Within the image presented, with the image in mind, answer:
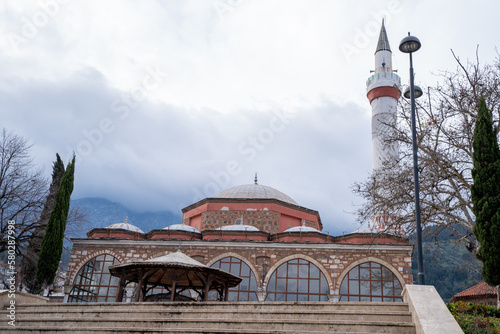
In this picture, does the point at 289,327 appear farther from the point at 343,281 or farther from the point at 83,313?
the point at 343,281

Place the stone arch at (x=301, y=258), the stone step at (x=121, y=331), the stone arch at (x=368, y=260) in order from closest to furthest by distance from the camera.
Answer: the stone step at (x=121, y=331) < the stone arch at (x=368, y=260) < the stone arch at (x=301, y=258)

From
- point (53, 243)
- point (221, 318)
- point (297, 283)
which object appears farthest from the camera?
point (297, 283)

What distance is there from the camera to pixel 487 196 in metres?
8.41

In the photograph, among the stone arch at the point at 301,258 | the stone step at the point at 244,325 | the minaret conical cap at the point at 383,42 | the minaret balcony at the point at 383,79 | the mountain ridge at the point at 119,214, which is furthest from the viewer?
the mountain ridge at the point at 119,214

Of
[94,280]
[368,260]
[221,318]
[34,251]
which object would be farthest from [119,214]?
[221,318]

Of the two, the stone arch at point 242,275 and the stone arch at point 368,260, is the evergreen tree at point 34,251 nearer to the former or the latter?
the stone arch at point 242,275

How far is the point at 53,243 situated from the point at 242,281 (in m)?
6.99

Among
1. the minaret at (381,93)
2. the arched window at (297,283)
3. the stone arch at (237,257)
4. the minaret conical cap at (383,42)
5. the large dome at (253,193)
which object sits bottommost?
the arched window at (297,283)

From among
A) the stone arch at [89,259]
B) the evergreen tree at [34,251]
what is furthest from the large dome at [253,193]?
the evergreen tree at [34,251]

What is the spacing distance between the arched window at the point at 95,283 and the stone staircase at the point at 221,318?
35.4 ft

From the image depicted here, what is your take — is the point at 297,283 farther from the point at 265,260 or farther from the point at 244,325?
the point at 244,325

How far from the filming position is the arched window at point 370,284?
16.5 m

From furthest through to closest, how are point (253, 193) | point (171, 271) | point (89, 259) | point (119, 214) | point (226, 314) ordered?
point (119, 214)
point (253, 193)
point (89, 259)
point (171, 271)
point (226, 314)

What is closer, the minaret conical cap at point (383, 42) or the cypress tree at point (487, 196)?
the cypress tree at point (487, 196)
